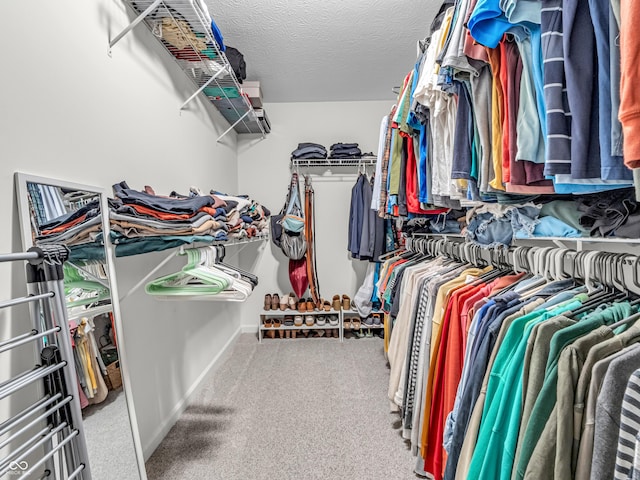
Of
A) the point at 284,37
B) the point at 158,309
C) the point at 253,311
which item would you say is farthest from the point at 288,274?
the point at 284,37

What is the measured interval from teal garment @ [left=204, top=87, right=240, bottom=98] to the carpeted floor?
6.92 feet

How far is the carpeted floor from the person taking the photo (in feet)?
5.28

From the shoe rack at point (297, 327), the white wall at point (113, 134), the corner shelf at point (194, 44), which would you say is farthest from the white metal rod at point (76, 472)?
the shoe rack at point (297, 327)

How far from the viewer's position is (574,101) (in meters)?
0.63

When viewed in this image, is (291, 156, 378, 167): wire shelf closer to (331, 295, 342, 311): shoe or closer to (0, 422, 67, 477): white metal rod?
(331, 295, 342, 311): shoe

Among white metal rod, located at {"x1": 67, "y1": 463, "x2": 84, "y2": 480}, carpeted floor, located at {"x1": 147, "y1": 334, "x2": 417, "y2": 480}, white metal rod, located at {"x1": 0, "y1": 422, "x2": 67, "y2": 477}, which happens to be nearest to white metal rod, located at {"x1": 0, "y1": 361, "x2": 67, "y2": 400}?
white metal rod, located at {"x1": 0, "y1": 422, "x2": 67, "y2": 477}

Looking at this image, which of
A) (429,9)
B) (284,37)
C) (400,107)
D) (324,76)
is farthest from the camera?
(324,76)

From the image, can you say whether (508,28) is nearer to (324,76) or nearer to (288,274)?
(324,76)

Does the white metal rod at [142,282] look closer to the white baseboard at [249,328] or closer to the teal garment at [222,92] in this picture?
the teal garment at [222,92]

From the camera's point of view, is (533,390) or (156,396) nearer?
(533,390)

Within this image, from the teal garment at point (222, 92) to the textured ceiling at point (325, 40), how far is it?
38 cm

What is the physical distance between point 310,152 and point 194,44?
171 centimetres

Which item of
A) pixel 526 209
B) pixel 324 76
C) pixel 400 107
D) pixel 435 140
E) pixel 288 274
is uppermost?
pixel 324 76

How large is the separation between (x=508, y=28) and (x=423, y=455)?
1.48 meters
